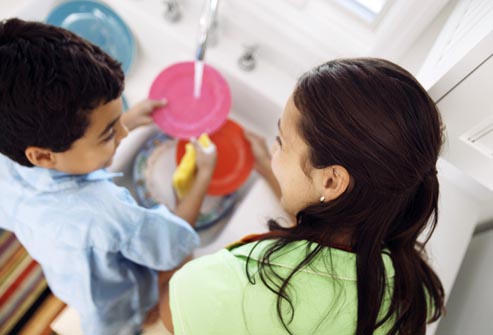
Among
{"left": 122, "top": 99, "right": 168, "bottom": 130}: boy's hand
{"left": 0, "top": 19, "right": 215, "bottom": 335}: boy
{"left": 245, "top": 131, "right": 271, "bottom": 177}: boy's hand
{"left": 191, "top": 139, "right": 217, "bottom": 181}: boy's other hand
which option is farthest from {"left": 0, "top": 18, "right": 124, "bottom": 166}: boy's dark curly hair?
{"left": 245, "top": 131, "right": 271, "bottom": 177}: boy's hand

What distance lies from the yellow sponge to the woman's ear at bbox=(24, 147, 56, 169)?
0.41 metres

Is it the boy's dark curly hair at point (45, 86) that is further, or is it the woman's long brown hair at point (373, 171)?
the boy's dark curly hair at point (45, 86)

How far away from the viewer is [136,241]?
782mm

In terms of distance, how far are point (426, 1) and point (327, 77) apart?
1.30 ft

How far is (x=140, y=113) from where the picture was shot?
3.32 feet

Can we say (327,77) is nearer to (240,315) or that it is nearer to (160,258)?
(240,315)

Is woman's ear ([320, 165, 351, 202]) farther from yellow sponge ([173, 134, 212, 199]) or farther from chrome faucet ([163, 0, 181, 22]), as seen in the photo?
chrome faucet ([163, 0, 181, 22])

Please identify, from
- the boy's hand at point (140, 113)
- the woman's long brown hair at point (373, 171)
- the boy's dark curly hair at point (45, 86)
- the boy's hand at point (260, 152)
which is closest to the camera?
the woman's long brown hair at point (373, 171)

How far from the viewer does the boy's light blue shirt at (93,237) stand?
69 centimetres

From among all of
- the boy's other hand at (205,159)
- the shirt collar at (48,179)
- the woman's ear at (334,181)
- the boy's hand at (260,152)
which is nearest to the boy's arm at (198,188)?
the boy's other hand at (205,159)

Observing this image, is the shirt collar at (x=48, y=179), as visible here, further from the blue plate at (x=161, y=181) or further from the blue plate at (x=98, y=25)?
the blue plate at (x=98, y=25)

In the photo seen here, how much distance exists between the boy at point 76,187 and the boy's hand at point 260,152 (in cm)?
33

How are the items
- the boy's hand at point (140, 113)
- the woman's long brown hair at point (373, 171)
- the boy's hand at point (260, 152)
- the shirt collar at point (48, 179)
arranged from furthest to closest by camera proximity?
the boy's hand at point (260, 152) → the boy's hand at point (140, 113) → the shirt collar at point (48, 179) → the woman's long brown hair at point (373, 171)

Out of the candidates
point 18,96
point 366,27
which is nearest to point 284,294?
point 18,96
